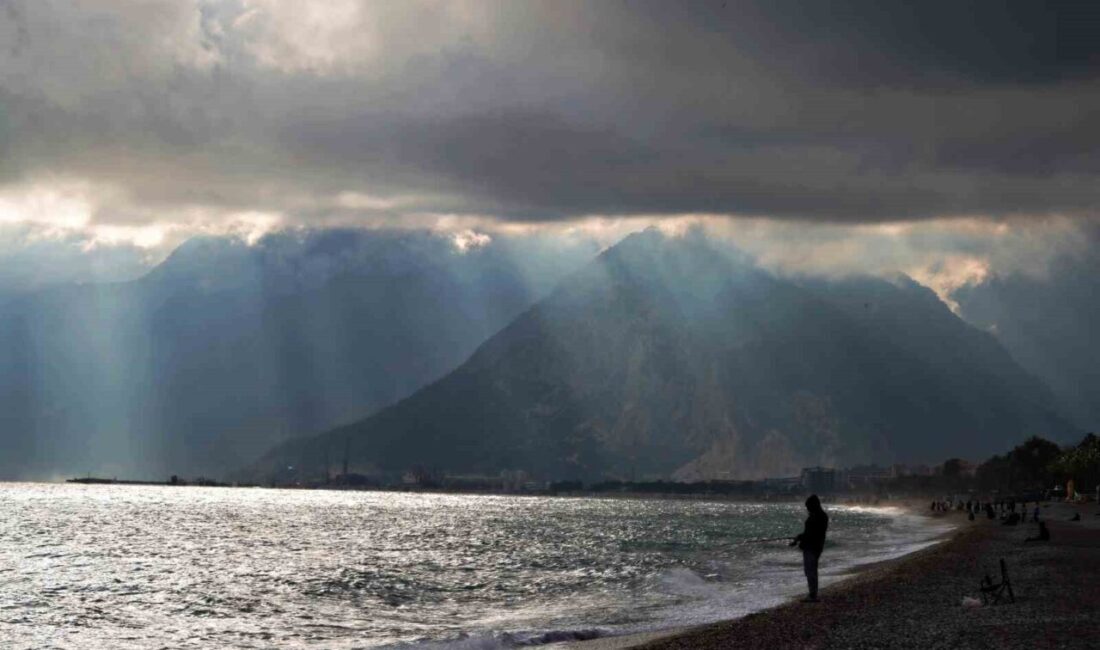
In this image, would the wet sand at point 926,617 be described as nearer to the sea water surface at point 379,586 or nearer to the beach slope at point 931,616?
the beach slope at point 931,616

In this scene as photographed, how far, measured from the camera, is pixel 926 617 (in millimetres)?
34469

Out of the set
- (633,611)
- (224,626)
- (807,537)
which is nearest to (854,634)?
(807,537)

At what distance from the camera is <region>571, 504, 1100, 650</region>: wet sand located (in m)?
29.4

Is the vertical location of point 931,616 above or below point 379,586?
above

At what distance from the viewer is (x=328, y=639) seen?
4294 cm

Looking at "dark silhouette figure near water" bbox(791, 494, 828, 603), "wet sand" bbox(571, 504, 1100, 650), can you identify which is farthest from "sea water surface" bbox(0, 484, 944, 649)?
"dark silhouette figure near water" bbox(791, 494, 828, 603)

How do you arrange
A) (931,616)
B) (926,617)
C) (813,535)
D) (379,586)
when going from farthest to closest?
1. (379,586)
2. (813,535)
3. (931,616)
4. (926,617)

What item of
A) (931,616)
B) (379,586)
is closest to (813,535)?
(931,616)

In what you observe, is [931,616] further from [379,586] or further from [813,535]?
[379,586]

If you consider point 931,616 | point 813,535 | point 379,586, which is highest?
point 813,535

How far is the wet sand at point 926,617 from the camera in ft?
96.4

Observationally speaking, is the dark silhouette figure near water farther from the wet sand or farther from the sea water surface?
the sea water surface

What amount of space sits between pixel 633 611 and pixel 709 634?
14346 millimetres

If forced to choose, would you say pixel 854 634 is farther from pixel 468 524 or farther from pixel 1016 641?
pixel 468 524
